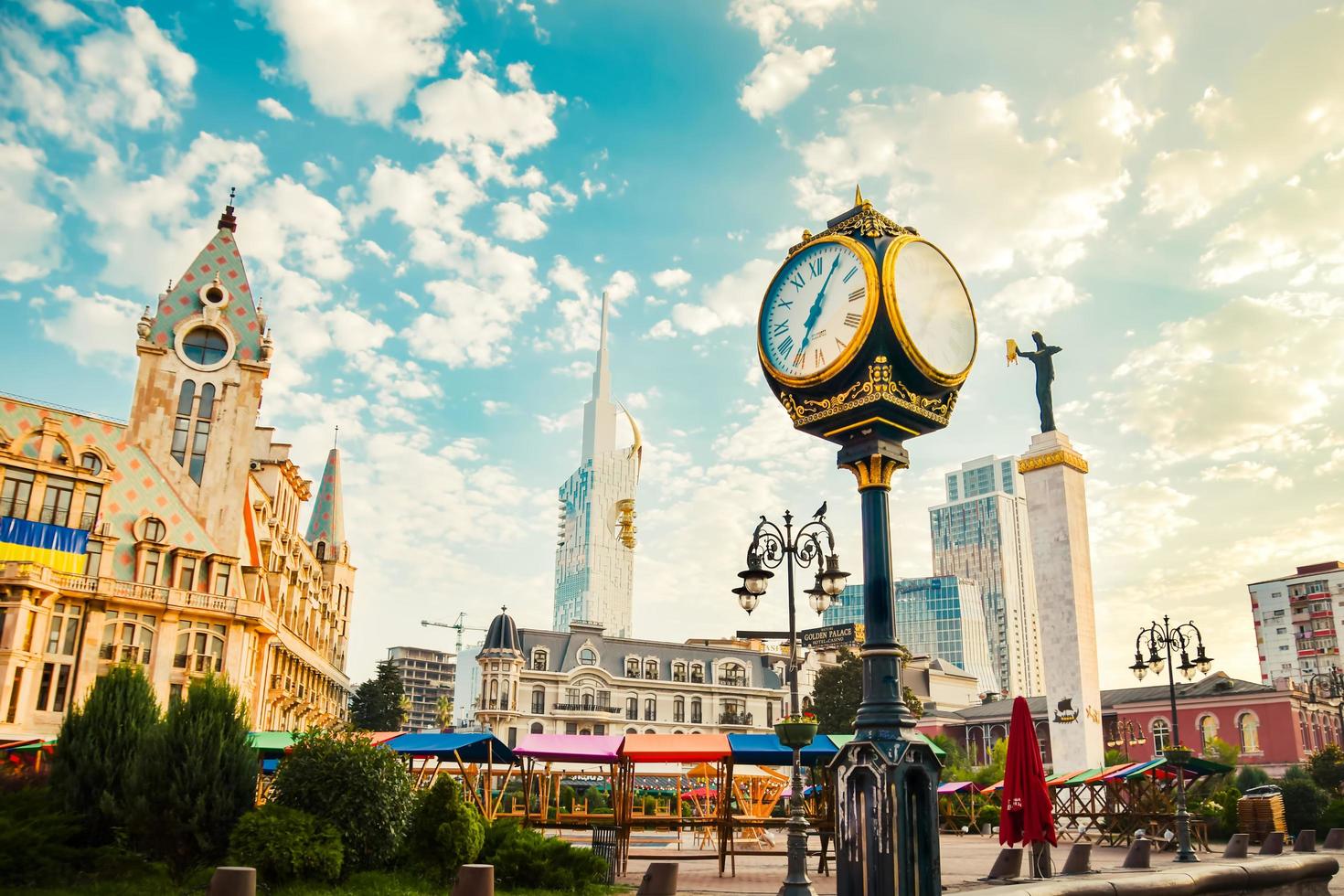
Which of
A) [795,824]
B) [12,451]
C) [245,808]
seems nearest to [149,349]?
[12,451]

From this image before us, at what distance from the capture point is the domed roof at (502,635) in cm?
7894

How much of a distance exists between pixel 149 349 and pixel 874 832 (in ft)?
128

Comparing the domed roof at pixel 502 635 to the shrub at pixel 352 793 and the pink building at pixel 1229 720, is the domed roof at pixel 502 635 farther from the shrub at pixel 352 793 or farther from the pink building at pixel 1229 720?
the shrub at pixel 352 793

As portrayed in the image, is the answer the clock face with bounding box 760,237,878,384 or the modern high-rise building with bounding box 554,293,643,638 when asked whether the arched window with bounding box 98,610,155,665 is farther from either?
the modern high-rise building with bounding box 554,293,643,638

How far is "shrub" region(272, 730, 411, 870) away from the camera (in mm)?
12641

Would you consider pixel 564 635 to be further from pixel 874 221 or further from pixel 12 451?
pixel 874 221

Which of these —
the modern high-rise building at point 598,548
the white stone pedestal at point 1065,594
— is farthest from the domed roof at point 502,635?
the modern high-rise building at point 598,548

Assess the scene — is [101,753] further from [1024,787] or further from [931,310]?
[1024,787]

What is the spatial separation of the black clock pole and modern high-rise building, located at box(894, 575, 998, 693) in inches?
6130

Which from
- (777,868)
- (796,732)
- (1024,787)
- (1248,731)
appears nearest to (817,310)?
(796,732)

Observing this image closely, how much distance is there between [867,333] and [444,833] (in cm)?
892

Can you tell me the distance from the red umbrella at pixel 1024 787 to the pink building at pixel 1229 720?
150ft

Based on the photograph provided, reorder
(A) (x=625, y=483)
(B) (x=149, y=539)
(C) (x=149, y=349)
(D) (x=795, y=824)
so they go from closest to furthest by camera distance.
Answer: (D) (x=795, y=824) < (B) (x=149, y=539) < (C) (x=149, y=349) < (A) (x=625, y=483)

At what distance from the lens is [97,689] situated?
48.9ft
